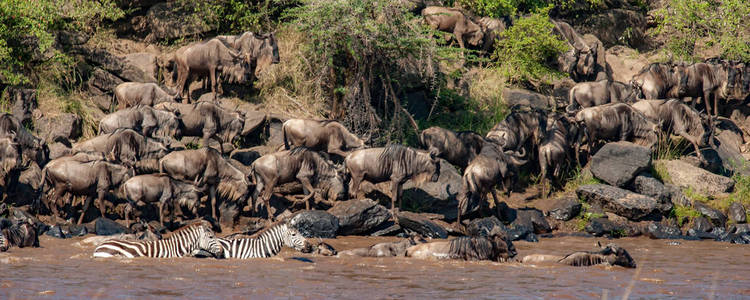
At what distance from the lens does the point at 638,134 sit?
18.7 m

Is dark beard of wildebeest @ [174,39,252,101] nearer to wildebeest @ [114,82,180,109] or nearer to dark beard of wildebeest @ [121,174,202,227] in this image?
wildebeest @ [114,82,180,109]

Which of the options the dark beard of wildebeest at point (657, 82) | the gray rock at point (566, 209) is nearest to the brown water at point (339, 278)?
Answer: the gray rock at point (566, 209)

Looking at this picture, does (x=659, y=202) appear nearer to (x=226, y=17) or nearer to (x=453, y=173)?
(x=453, y=173)

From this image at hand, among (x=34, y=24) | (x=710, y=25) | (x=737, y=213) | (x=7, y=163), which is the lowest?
(x=737, y=213)

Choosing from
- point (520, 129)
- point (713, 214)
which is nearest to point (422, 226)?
point (520, 129)

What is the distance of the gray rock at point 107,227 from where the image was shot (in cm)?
1378

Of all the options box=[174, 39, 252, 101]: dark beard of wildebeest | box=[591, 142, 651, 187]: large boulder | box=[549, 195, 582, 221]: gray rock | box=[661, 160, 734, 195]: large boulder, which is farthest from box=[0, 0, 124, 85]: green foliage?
box=[661, 160, 734, 195]: large boulder

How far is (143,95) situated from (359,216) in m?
5.95

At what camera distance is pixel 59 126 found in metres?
17.5

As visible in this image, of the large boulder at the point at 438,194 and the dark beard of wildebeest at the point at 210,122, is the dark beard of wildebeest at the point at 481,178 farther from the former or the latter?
the dark beard of wildebeest at the point at 210,122

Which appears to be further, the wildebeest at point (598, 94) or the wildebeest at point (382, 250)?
the wildebeest at point (598, 94)

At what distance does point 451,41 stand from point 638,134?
6.41 metres

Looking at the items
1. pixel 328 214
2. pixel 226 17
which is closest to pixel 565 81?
pixel 226 17

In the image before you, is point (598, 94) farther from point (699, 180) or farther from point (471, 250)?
point (471, 250)
